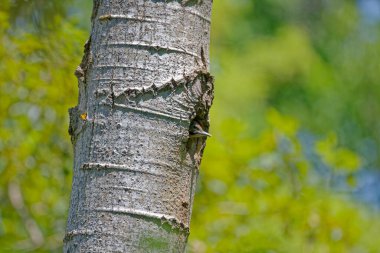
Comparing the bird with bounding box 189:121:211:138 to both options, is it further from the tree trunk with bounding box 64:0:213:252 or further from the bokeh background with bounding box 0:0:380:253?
the bokeh background with bounding box 0:0:380:253

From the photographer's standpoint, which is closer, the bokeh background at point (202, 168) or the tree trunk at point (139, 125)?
the tree trunk at point (139, 125)

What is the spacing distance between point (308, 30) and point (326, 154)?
26.8ft

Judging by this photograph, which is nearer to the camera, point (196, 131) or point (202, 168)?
point (196, 131)

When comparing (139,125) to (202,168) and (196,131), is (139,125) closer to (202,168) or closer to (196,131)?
(196,131)

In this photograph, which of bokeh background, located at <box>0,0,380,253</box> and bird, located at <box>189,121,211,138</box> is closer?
bird, located at <box>189,121,211,138</box>

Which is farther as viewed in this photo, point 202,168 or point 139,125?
point 202,168

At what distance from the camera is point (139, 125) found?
1371 millimetres

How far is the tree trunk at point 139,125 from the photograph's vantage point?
1.35m

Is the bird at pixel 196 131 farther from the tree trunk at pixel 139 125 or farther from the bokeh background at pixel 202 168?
the bokeh background at pixel 202 168

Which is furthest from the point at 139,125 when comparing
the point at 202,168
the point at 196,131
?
the point at 202,168

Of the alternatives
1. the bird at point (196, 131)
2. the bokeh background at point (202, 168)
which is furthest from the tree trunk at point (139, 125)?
the bokeh background at point (202, 168)

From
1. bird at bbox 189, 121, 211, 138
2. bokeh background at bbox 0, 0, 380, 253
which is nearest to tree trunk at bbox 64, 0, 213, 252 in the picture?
bird at bbox 189, 121, 211, 138

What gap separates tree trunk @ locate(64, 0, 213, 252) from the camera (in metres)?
1.35

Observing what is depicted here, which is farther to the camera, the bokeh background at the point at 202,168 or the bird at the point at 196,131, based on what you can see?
the bokeh background at the point at 202,168
